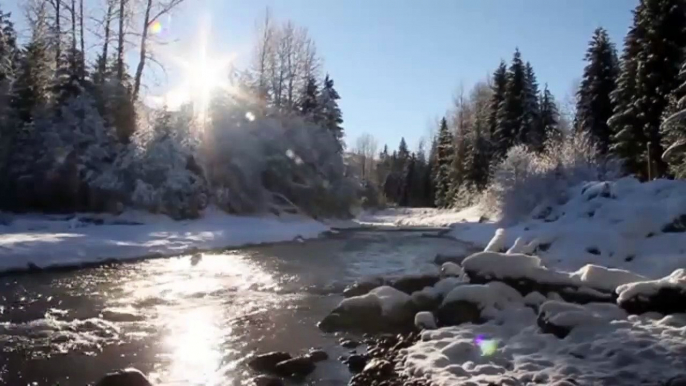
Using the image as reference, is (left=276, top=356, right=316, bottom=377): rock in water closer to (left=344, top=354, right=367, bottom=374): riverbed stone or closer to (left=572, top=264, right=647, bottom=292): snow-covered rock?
(left=344, top=354, right=367, bottom=374): riverbed stone

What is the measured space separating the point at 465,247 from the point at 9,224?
648 inches

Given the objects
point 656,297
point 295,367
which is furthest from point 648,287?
point 295,367

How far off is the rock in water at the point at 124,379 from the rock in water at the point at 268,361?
143 cm

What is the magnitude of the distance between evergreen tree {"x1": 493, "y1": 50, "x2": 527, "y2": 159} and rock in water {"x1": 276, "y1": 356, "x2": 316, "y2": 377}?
40.1 m

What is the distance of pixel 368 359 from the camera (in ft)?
27.0

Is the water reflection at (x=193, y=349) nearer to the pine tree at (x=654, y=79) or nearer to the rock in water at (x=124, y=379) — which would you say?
the rock in water at (x=124, y=379)

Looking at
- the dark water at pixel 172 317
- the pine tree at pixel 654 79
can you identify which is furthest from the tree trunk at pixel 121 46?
the pine tree at pixel 654 79

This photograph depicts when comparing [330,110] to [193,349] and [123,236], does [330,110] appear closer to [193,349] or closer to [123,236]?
[123,236]

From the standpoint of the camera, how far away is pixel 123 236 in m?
20.5

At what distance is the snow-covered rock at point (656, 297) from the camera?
9.00 metres

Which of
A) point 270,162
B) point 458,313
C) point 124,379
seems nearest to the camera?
point 124,379

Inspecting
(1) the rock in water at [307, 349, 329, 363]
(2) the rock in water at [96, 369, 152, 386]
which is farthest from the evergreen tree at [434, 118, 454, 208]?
(2) the rock in water at [96, 369, 152, 386]

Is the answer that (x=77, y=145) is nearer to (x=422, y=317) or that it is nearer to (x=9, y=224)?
(x=9, y=224)

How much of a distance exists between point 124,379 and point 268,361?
1.85 meters
